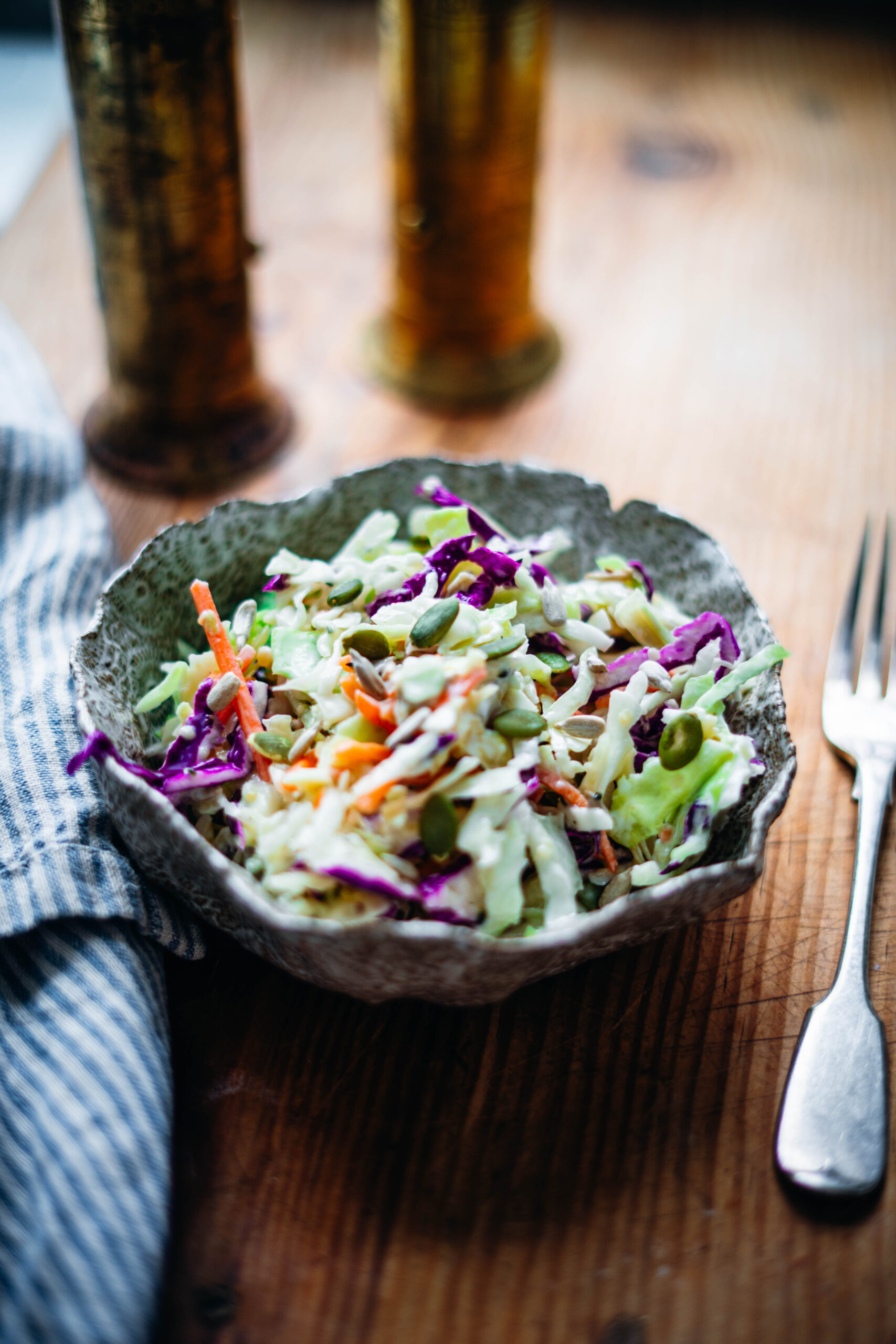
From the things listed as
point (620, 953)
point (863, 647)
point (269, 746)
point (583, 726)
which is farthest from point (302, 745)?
point (863, 647)

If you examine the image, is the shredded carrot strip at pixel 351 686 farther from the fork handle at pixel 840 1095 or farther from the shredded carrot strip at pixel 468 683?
the fork handle at pixel 840 1095

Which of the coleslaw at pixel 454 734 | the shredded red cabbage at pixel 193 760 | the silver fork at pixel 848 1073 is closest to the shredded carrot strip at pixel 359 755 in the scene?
the coleslaw at pixel 454 734

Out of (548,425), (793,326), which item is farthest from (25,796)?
(793,326)

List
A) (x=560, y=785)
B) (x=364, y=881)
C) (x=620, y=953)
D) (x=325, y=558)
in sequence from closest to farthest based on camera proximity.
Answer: (x=364, y=881) < (x=560, y=785) < (x=620, y=953) < (x=325, y=558)

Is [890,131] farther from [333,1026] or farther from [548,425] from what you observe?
[333,1026]

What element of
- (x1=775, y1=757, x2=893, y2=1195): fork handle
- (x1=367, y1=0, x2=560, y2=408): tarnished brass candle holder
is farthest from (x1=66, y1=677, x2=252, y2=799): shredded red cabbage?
(x1=367, y1=0, x2=560, y2=408): tarnished brass candle holder

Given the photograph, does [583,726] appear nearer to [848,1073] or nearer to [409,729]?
[409,729]

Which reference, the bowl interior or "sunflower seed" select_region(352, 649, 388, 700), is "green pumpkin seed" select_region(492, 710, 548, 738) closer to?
"sunflower seed" select_region(352, 649, 388, 700)
